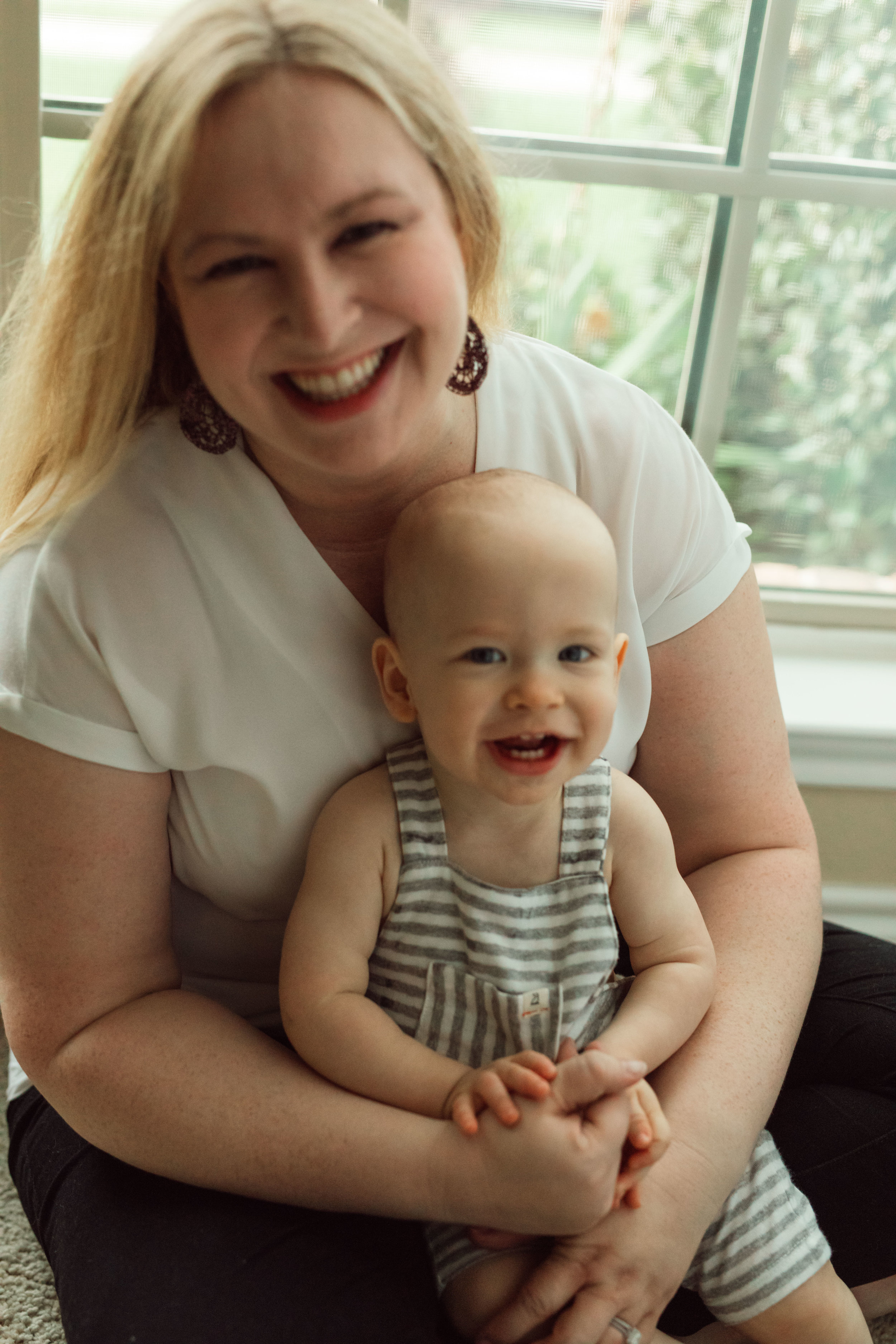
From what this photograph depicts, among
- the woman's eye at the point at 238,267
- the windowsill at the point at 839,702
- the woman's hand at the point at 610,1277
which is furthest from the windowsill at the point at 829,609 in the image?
the woman's eye at the point at 238,267

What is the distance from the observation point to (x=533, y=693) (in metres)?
0.94

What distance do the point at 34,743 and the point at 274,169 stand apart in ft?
1.69

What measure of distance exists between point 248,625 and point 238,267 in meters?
0.31

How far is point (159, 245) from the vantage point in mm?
893

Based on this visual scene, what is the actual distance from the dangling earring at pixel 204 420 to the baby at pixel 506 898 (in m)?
0.18

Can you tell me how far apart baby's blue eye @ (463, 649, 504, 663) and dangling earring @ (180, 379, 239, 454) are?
0.31 metres

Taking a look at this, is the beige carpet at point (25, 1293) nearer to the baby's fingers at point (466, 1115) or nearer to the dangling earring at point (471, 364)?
the baby's fingers at point (466, 1115)

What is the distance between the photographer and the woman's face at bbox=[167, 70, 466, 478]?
33.5 inches

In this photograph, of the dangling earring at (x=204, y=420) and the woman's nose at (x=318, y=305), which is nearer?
the woman's nose at (x=318, y=305)

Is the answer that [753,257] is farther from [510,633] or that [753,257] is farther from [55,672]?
[55,672]

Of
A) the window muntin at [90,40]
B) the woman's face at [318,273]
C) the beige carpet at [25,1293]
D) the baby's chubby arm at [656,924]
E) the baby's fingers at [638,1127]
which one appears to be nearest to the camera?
the woman's face at [318,273]

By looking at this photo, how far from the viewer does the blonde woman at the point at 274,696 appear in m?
0.89

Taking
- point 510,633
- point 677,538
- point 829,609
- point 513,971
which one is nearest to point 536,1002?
point 513,971

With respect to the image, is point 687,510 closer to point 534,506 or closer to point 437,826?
point 534,506
